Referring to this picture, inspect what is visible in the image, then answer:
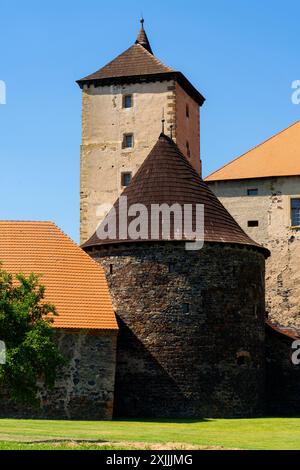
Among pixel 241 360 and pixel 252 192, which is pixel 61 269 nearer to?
pixel 241 360

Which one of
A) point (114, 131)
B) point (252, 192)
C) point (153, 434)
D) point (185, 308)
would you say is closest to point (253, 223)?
point (252, 192)

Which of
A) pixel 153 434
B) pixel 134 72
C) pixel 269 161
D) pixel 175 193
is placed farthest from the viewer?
pixel 134 72

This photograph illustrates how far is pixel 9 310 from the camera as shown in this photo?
19828 mm

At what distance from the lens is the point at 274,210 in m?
41.5

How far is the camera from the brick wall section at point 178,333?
28828 millimetres

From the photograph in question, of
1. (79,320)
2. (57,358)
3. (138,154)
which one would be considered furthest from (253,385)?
(138,154)

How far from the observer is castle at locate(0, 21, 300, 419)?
27.5 meters

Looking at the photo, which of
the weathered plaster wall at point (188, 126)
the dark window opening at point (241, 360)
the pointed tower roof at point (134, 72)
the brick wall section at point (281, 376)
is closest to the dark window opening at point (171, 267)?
the dark window opening at point (241, 360)

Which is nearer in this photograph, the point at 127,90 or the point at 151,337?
the point at 151,337

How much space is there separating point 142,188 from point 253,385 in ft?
25.0

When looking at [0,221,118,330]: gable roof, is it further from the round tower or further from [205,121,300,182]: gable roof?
[205,121,300,182]: gable roof

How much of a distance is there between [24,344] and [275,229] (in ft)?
77.3

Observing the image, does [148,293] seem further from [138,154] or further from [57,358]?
[138,154]

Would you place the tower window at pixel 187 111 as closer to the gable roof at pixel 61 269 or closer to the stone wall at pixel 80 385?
the gable roof at pixel 61 269
